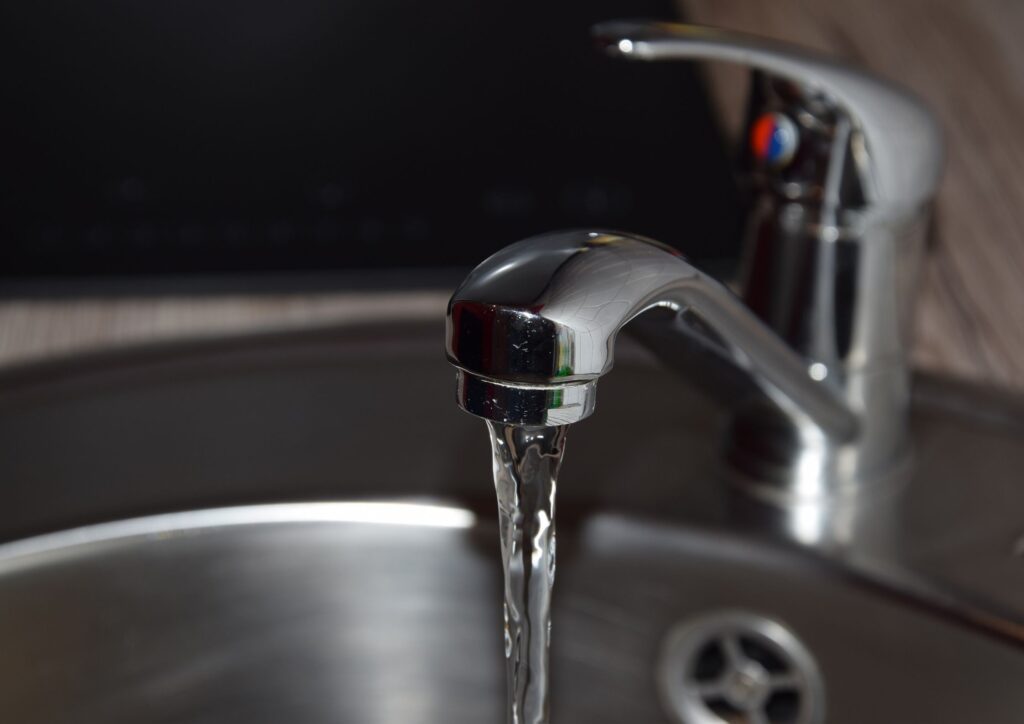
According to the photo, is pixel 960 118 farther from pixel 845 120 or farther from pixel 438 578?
pixel 438 578

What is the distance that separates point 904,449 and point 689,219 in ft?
0.63

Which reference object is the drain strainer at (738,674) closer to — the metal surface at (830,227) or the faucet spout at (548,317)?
the metal surface at (830,227)

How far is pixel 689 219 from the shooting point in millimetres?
593

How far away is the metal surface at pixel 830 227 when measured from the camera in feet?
1.12

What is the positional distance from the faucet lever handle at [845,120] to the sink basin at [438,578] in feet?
0.44

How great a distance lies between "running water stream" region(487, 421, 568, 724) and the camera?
0.95 feet

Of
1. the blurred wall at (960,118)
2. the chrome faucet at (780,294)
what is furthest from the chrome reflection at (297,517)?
the blurred wall at (960,118)

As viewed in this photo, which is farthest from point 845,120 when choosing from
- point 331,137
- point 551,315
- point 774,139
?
point 331,137

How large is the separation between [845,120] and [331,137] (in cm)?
29

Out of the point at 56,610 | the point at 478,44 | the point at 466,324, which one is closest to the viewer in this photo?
the point at 466,324

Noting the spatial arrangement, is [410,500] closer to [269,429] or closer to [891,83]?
[269,429]

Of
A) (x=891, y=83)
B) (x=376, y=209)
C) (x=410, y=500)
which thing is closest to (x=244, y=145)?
(x=376, y=209)

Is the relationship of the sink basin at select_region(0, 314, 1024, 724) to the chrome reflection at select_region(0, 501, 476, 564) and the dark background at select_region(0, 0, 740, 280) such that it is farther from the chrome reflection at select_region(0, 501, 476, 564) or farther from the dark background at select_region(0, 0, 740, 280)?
the dark background at select_region(0, 0, 740, 280)

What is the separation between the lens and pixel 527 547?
1.01 ft
